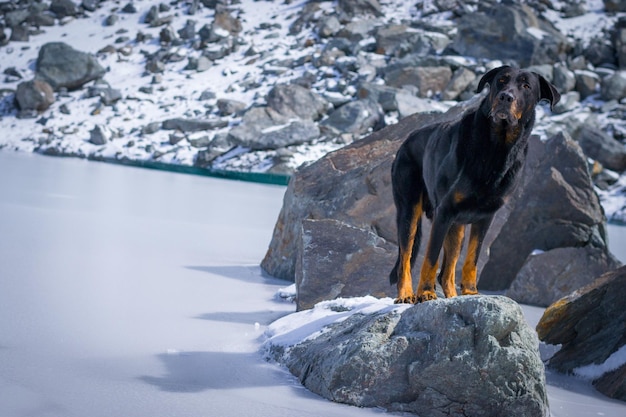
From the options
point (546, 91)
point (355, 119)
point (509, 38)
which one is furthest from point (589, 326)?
point (509, 38)

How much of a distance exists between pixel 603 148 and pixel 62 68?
30.0 meters

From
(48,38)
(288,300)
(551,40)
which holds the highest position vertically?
(288,300)

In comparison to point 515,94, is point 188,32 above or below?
below

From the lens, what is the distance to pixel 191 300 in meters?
6.64

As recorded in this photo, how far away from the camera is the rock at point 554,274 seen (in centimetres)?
841

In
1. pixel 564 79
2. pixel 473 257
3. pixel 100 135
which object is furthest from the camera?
pixel 564 79

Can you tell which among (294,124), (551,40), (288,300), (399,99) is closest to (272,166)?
(294,124)

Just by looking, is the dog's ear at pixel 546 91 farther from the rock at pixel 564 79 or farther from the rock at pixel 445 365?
the rock at pixel 564 79

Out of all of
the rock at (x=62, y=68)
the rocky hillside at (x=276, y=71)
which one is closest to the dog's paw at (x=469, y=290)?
the rocky hillside at (x=276, y=71)

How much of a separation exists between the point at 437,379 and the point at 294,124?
30.0 metres

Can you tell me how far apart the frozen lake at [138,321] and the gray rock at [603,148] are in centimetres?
2039

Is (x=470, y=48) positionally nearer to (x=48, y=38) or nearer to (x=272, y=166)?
(x=272, y=166)

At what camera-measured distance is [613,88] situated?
3600 centimetres

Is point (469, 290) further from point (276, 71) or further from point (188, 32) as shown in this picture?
point (188, 32)
